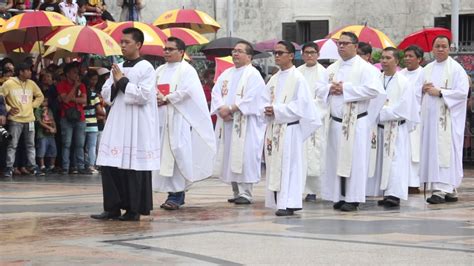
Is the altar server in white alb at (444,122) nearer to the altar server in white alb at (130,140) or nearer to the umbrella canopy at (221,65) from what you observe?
the altar server in white alb at (130,140)

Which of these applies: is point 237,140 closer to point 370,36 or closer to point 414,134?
point 414,134

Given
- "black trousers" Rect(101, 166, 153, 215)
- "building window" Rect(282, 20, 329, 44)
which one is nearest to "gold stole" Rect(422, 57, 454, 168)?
"black trousers" Rect(101, 166, 153, 215)

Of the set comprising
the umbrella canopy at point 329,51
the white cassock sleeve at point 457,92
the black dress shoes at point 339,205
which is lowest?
the black dress shoes at point 339,205

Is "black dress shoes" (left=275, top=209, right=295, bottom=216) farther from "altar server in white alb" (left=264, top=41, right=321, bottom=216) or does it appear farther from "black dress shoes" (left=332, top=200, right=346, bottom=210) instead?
"black dress shoes" (left=332, top=200, right=346, bottom=210)

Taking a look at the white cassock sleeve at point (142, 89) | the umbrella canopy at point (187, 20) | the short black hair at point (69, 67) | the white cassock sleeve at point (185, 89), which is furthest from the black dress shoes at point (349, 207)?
the umbrella canopy at point (187, 20)

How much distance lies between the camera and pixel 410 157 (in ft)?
49.2

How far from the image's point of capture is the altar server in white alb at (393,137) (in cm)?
1378

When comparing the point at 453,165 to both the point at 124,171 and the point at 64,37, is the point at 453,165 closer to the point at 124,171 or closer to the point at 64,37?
the point at 124,171

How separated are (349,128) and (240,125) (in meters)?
1.58

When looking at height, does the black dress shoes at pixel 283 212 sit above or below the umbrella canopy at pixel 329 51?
below

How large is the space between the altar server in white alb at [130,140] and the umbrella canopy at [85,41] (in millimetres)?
6149

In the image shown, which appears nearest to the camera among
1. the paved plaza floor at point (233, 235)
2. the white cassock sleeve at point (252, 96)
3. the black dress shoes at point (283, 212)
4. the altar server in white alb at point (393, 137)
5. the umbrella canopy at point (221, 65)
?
the paved plaza floor at point (233, 235)

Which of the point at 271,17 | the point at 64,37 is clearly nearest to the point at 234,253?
the point at 64,37

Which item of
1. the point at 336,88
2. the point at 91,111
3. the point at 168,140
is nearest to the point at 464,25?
the point at 91,111
